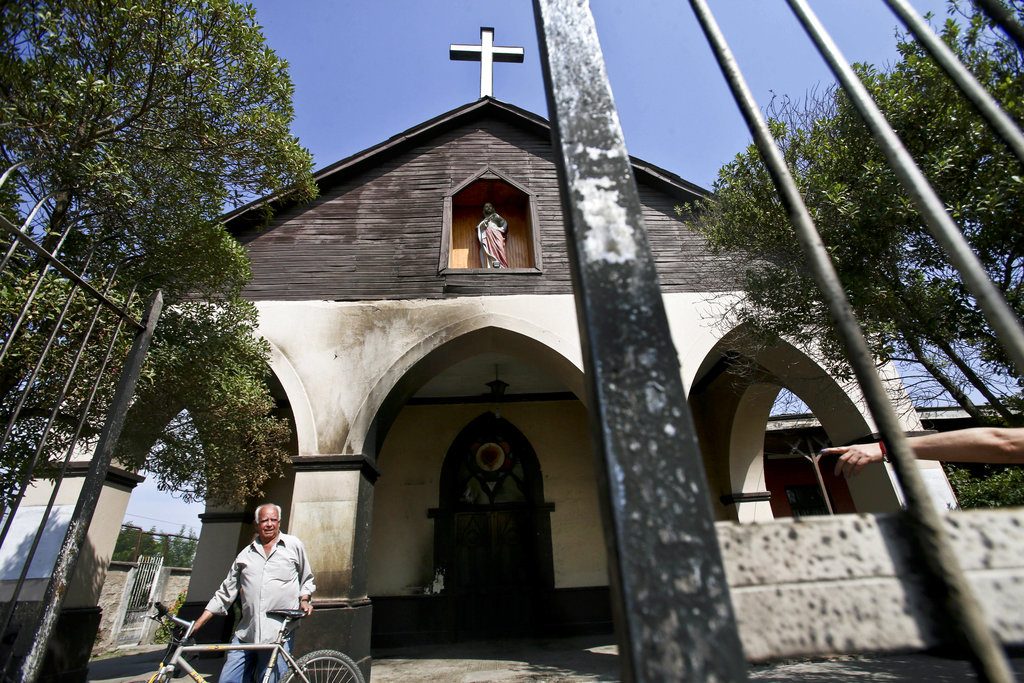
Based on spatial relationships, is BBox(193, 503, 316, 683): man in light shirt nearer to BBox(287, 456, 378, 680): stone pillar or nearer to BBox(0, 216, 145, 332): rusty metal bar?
BBox(287, 456, 378, 680): stone pillar

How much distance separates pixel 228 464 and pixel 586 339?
538 centimetres

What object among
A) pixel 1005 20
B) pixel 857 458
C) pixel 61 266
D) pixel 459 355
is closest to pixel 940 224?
pixel 1005 20

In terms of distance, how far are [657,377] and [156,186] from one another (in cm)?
481

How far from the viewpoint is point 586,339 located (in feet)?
2.56

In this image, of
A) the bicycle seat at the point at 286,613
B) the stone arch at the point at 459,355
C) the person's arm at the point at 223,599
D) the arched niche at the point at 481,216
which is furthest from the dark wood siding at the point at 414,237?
the bicycle seat at the point at 286,613

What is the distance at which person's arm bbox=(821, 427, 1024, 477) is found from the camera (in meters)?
1.37

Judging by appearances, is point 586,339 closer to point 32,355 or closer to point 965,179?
point 32,355

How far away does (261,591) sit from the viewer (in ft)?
11.9

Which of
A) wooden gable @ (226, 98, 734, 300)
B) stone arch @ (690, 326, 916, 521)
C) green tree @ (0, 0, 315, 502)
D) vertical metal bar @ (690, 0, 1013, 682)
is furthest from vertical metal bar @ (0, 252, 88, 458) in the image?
stone arch @ (690, 326, 916, 521)

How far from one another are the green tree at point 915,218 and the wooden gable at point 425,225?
201cm

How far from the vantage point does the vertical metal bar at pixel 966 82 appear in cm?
96

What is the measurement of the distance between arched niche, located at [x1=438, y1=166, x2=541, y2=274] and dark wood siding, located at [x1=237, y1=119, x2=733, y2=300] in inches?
6.0

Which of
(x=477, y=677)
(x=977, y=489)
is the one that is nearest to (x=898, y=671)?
(x=977, y=489)

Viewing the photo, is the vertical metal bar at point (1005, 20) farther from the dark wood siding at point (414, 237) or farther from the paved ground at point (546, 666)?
the dark wood siding at point (414, 237)
